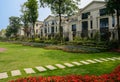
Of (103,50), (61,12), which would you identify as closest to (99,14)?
(61,12)

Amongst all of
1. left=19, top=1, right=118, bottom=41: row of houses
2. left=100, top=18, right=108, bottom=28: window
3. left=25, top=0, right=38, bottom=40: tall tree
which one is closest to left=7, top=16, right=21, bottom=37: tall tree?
left=25, top=0, right=38, bottom=40: tall tree

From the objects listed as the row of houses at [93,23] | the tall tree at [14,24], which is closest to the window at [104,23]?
the row of houses at [93,23]

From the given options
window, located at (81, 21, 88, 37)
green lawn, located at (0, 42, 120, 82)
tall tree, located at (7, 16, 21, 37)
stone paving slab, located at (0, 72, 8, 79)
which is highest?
tall tree, located at (7, 16, 21, 37)

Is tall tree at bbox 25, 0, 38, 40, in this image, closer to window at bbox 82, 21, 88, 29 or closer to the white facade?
the white facade

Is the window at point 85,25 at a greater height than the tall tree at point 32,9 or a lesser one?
lesser

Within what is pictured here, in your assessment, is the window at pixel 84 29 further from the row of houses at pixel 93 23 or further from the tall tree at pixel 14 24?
the tall tree at pixel 14 24

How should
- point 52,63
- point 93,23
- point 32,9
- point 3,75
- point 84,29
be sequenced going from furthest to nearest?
point 32,9 < point 84,29 < point 93,23 < point 52,63 < point 3,75

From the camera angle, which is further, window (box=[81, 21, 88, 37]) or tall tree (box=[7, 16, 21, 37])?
tall tree (box=[7, 16, 21, 37])

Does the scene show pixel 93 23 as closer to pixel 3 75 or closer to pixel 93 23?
pixel 93 23

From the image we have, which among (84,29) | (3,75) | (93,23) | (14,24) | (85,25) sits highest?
(14,24)

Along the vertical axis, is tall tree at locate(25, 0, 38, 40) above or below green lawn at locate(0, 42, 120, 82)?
Answer: above

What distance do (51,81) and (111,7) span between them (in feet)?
60.7

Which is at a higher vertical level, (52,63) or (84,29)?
(84,29)

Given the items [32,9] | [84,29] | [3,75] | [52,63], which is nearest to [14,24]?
[32,9]
